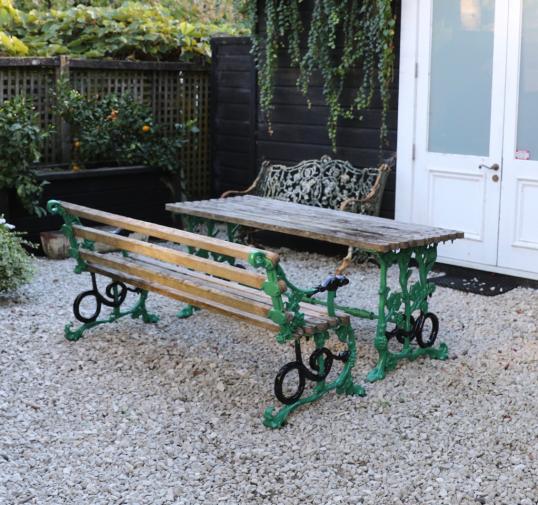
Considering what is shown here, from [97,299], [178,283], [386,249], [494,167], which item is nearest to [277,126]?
[494,167]

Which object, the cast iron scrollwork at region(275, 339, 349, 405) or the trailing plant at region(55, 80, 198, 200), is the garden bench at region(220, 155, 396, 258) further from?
the cast iron scrollwork at region(275, 339, 349, 405)

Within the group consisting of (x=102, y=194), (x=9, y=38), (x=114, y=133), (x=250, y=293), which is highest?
(x=9, y=38)

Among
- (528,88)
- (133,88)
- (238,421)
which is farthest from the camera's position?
(133,88)

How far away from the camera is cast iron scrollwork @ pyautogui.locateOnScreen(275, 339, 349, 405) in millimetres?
4430

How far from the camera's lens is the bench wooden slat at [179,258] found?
438 centimetres

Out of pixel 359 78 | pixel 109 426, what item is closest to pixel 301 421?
pixel 109 426

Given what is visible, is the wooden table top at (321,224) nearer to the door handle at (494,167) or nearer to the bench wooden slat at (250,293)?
the bench wooden slat at (250,293)

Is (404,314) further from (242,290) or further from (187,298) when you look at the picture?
(187,298)

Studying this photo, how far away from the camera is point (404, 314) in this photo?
5.20m

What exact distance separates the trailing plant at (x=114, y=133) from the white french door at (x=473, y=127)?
7.80ft

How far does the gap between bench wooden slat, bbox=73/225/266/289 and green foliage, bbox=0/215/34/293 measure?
88cm

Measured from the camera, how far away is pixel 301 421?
441 cm

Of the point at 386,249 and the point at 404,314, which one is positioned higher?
the point at 386,249

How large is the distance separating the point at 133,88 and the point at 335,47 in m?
2.27
